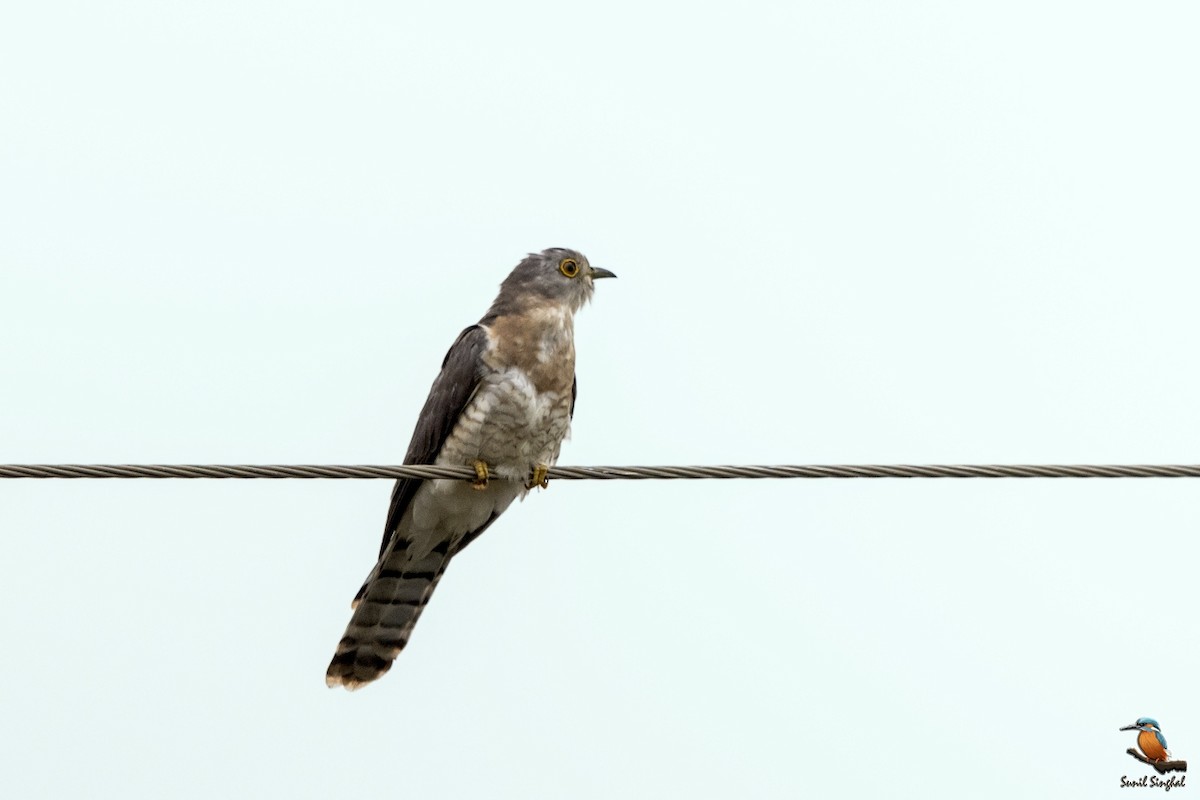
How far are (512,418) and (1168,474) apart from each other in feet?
10.2

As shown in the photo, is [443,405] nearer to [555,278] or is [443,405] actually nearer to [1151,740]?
[555,278]

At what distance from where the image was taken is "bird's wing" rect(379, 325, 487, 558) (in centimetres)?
734

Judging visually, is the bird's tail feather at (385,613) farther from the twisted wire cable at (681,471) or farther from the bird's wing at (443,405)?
the twisted wire cable at (681,471)

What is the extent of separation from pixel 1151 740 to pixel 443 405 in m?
4.02

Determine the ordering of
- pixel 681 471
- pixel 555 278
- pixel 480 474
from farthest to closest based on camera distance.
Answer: pixel 555 278, pixel 480 474, pixel 681 471

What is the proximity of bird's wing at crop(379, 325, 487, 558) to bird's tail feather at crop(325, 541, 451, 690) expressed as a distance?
296mm

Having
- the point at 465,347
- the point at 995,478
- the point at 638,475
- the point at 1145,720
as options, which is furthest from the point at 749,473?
the point at 1145,720

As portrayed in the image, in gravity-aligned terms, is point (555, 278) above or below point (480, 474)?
above

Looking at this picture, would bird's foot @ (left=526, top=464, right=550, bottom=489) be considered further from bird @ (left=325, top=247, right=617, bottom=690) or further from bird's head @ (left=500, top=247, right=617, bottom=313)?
bird's head @ (left=500, top=247, right=617, bottom=313)

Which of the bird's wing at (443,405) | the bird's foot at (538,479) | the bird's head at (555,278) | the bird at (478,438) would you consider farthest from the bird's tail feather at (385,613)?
the bird's head at (555,278)

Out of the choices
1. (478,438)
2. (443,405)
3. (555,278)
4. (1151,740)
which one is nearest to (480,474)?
(478,438)

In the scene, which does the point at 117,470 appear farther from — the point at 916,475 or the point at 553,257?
A: the point at 553,257

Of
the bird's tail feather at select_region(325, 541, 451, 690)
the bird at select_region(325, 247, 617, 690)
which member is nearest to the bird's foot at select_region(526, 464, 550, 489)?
the bird at select_region(325, 247, 617, 690)

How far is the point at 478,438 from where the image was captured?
7.25 metres
